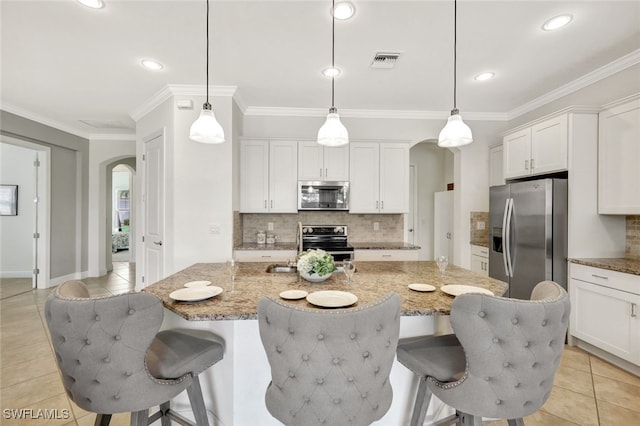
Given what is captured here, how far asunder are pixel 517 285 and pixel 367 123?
274 cm

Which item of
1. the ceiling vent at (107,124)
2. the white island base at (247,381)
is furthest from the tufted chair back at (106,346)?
the ceiling vent at (107,124)

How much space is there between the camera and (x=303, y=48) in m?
2.63

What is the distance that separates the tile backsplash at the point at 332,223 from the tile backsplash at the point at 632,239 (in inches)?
92.1

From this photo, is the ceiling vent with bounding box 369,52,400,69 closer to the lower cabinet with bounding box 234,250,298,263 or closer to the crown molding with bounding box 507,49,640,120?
the crown molding with bounding box 507,49,640,120

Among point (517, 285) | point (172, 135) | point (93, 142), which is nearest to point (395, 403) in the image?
point (517, 285)

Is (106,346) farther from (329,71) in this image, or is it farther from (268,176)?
(268,176)

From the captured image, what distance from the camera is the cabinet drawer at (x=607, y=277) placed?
2.37 m

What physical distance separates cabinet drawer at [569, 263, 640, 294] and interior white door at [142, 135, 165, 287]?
14.3 ft

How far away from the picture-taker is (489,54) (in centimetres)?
273

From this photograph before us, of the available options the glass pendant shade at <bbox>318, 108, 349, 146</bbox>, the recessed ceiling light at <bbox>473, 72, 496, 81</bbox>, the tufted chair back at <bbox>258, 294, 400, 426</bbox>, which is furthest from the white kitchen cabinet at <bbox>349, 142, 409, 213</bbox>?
the tufted chair back at <bbox>258, 294, 400, 426</bbox>

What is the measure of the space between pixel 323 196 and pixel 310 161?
500 millimetres

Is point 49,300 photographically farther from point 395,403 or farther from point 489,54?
point 489,54

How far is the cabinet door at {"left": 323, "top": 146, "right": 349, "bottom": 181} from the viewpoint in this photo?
13.3ft

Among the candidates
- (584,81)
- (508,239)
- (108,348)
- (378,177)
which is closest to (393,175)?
(378,177)
